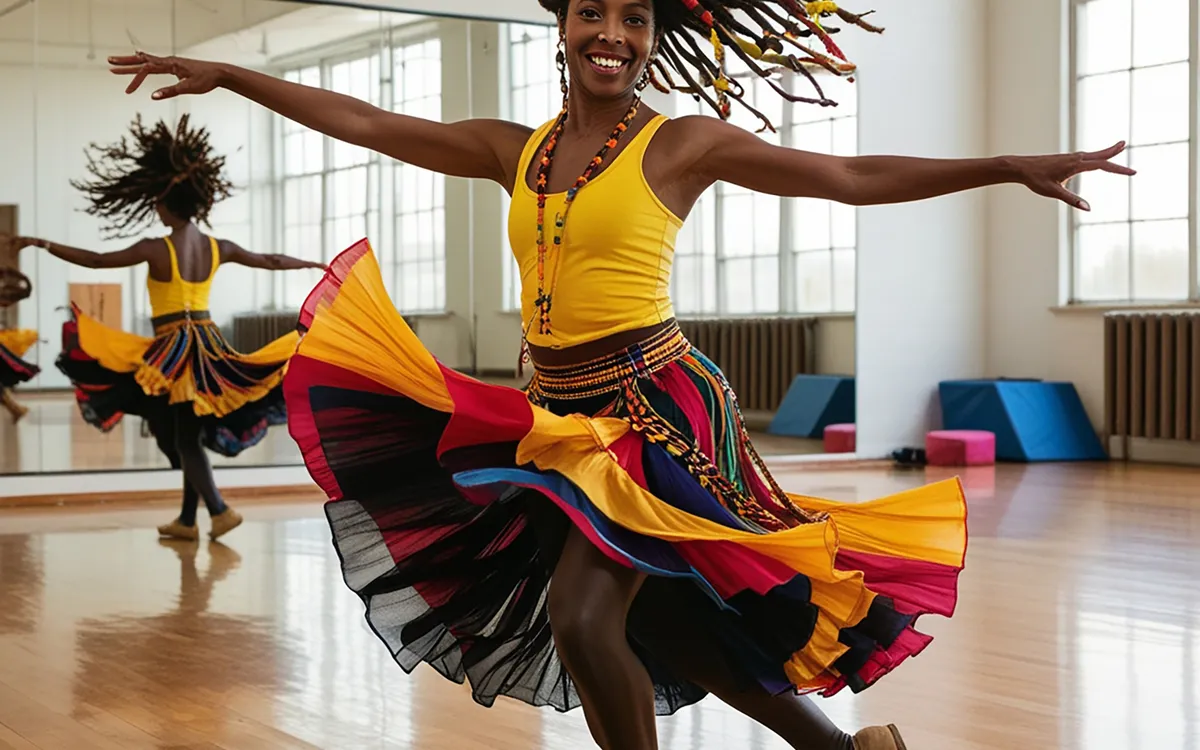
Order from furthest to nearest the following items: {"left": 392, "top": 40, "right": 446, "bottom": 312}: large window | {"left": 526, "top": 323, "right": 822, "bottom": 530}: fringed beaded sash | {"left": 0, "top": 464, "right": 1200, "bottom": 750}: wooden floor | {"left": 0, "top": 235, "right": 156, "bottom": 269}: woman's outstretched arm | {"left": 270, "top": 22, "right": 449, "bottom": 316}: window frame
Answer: {"left": 392, "top": 40, "right": 446, "bottom": 312}: large window
{"left": 270, "top": 22, "right": 449, "bottom": 316}: window frame
{"left": 0, "top": 235, "right": 156, "bottom": 269}: woman's outstretched arm
{"left": 0, "top": 464, "right": 1200, "bottom": 750}: wooden floor
{"left": 526, "top": 323, "right": 822, "bottom": 530}: fringed beaded sash

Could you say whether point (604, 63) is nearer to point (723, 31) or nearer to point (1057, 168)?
point (723, 31)

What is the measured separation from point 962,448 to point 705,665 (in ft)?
25.4

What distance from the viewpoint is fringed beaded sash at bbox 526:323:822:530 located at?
2357 millimetres

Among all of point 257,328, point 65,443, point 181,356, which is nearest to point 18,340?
point 65,443

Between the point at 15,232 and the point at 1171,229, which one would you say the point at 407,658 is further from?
the point at 1171,229

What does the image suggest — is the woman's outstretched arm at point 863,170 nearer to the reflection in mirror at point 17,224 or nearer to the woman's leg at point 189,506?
the woman's leg at point 189,506

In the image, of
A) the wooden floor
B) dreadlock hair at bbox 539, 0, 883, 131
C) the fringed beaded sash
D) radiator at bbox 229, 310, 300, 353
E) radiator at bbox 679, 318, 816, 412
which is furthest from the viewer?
radiator at bbox 679, 318, 816, 412

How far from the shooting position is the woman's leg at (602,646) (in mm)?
2072

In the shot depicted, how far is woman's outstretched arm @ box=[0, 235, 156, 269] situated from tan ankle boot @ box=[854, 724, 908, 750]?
16.4ft

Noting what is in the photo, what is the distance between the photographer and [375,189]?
28.8 ft

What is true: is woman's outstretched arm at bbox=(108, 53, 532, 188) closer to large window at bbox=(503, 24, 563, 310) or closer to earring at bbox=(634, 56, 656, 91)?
earring at bbox=(634, 56, 656, 91)

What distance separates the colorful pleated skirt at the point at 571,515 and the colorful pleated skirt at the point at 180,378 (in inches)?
156

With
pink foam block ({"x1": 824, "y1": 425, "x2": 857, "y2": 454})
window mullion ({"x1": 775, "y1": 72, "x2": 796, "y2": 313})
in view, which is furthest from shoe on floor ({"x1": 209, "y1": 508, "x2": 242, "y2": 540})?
pink foam block ({"x1": 824, "y1": 425, "x2": 857, "y2": 454})

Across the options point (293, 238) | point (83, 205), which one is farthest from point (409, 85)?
point (83, 205)
